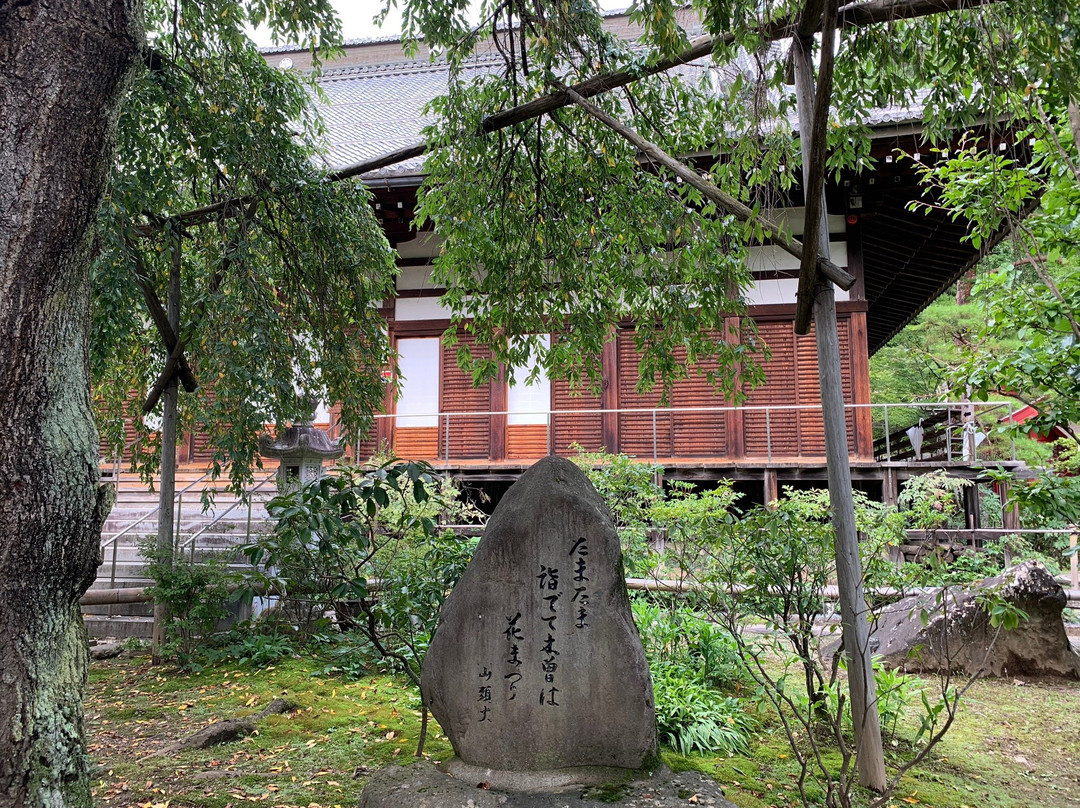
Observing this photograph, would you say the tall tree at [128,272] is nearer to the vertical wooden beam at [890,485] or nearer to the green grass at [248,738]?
the green grass at [248,738]

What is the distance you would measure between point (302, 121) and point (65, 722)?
527cm

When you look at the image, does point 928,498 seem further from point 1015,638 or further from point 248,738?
point 248,738

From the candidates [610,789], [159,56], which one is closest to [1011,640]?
[610,789]

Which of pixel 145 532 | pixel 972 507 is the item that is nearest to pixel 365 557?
pixel 145 532

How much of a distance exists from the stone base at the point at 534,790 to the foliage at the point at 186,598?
13.0 ft

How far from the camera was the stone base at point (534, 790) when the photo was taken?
10.3 ft

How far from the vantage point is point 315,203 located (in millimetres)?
5844

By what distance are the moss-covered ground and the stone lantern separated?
271cm

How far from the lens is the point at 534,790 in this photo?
3.30 meters

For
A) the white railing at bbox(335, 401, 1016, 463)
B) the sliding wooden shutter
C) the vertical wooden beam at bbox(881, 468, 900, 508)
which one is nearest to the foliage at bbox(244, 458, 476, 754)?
the sliding wooden shutter

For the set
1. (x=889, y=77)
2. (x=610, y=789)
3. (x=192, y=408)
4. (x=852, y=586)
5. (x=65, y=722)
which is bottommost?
(x=610, y=789)

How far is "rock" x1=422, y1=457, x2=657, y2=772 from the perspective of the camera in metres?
3.45

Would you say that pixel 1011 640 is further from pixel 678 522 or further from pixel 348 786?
Answer: pixel 348 786

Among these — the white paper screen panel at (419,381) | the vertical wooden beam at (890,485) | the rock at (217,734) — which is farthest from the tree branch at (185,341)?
the vertical wooden beam at (890,485)
